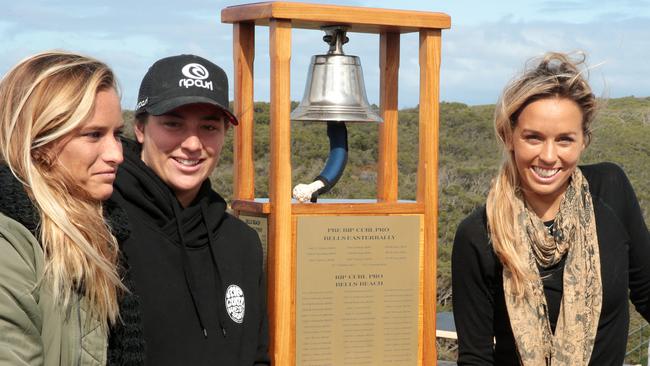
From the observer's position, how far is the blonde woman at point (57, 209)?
6.73 ft

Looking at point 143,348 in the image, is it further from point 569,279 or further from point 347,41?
point 347,41

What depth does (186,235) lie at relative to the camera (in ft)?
9.76

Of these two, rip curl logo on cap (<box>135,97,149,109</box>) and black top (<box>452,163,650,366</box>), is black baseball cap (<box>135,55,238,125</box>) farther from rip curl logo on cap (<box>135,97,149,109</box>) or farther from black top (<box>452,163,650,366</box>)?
black top (<box>452,163,650,366</box>)

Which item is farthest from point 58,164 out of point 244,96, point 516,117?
point 244,96

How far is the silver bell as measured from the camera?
4.12 metres

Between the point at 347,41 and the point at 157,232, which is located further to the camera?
the point at 347,41

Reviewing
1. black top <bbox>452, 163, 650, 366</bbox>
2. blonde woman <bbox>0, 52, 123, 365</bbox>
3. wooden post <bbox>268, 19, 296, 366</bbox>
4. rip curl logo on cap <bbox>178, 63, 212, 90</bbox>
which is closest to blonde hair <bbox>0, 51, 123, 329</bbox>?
blonde woman <bbox>0, 52, 123, 365</bbox>

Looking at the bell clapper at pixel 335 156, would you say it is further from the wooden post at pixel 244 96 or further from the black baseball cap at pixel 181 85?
the black baseball cap at pixel 181 85

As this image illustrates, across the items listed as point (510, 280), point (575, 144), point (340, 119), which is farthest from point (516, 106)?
point (340, 119)

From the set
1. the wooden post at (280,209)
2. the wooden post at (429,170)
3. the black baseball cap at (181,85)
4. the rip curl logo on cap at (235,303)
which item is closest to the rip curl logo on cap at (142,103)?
the black baseball cap at (181,85)

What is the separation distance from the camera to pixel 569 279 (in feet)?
10.8

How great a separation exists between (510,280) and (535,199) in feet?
1.06

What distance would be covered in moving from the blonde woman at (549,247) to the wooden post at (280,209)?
31.1 inches

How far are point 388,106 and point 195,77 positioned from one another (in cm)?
152
